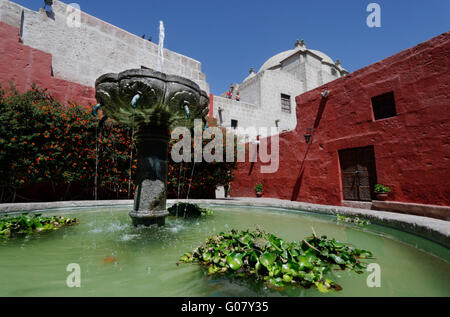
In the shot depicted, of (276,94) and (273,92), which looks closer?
(273,92)

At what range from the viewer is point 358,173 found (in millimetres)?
6094

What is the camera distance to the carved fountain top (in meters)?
→ 2.51

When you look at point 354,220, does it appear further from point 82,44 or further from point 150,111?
point 82,44

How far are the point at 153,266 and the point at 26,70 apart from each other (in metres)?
9.43

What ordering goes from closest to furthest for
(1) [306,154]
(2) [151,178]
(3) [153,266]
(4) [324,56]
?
(3) [153,266] < (2) [151,178] < (1) [306,154] < (4) [324,56]

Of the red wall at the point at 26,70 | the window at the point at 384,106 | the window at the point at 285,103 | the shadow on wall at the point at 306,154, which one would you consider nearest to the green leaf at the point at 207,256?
the window at the point at 384,106

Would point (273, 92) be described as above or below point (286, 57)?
below

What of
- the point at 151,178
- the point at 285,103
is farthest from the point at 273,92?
the point at 151,178

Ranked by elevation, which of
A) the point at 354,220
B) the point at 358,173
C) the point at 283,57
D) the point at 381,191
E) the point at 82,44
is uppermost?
the point at 283,57

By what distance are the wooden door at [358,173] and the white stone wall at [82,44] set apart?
11.9 m

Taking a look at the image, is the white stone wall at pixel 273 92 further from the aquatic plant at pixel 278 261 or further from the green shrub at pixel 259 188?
the aquatic plant at pixel 278 261
